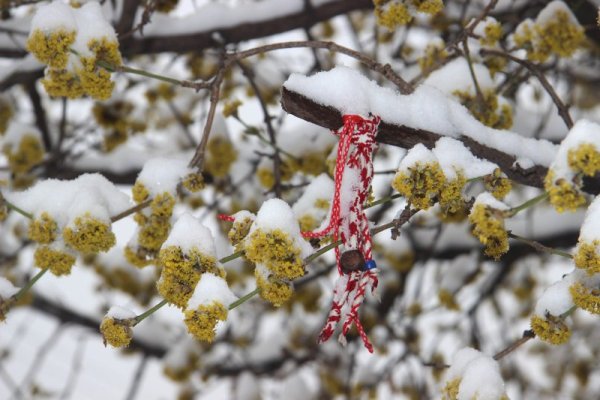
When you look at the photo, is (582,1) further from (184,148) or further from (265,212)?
(184,148)

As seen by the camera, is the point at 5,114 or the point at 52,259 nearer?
the point at 52,259

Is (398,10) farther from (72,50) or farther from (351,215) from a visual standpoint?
(72,50)

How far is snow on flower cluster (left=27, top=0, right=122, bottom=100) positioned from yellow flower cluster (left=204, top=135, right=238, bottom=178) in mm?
763

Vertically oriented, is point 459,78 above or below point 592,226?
above

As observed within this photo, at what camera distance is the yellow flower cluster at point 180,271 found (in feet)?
3.85

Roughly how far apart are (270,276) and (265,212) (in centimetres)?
10

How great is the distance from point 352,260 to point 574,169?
0.39 meters

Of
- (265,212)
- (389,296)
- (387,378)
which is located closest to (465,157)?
(265,212)

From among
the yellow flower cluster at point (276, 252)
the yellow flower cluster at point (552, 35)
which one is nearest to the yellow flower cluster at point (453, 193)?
the yellow flower cluster at point (276, 252)

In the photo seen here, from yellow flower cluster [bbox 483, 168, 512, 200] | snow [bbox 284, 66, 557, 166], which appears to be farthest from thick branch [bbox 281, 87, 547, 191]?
yellow flower cluster [bbox 483, 168, 512, 200]

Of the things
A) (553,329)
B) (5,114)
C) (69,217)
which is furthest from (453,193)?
(5,114)

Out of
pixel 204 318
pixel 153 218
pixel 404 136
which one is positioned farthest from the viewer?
pixel 153 218

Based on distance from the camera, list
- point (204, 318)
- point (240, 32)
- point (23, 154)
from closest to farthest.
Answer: point (204, 318), point (240, 32), point (23, 154)

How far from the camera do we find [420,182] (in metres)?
1.11
